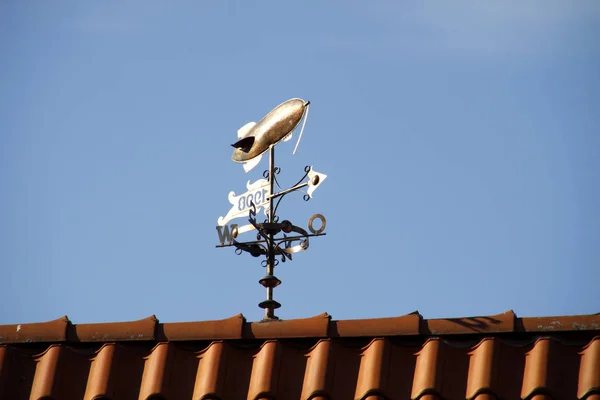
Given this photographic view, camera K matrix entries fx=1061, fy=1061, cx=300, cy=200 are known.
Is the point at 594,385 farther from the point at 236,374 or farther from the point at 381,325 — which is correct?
the point at 236,374

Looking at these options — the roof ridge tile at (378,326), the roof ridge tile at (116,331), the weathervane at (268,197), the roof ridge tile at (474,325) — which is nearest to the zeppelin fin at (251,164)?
the weathervane at (268,197)

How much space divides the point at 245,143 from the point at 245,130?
0.19 meters

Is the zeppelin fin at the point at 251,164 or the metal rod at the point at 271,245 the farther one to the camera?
the zeppelin fin at the point at 251,164

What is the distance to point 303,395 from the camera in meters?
5.76

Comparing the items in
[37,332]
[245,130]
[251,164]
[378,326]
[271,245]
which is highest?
[245,130]

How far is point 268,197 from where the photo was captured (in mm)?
8641

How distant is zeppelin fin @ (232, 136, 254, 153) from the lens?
9352mm

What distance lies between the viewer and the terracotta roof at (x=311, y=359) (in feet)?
18.5

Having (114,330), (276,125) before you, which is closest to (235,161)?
(276,125)

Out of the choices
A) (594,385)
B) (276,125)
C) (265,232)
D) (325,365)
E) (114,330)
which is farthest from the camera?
(276,125)

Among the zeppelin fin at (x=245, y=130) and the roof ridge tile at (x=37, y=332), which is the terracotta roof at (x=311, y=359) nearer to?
the roof ridge tile at (x=37, y=332)

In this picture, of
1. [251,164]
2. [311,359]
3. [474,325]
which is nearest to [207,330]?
[311,359]

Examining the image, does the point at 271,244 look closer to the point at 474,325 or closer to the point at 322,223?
the point at 322,223

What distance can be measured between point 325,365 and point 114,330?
4.27 ft
